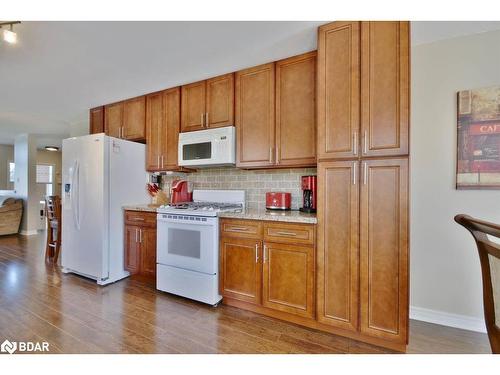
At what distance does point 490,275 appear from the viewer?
901 millimetres

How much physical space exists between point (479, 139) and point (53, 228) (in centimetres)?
528

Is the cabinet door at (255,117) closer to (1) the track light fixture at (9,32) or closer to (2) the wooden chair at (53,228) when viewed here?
(1) the track light fixture at (9,32)

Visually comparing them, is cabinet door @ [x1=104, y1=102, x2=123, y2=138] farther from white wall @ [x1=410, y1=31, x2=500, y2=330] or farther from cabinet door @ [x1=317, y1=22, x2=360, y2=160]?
white wall @ [x1=410, y1=31, x2=500, y2=330]

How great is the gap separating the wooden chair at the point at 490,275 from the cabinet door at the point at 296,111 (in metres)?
1.31

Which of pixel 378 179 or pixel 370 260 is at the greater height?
pixel 378 179

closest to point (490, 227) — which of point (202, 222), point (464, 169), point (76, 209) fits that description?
point (464, 169)

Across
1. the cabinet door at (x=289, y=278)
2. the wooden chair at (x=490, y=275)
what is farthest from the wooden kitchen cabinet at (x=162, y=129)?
the wooden chair at (x=490, y=275)

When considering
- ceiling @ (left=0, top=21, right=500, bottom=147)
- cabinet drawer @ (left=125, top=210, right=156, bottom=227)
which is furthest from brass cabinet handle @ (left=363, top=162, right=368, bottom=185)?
cabinet drawer @ (left=125, top=210, right=156, bottom=227)

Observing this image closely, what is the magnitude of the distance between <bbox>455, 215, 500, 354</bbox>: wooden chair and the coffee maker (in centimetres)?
128

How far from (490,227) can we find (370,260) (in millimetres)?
924

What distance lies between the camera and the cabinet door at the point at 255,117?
89.9 inches

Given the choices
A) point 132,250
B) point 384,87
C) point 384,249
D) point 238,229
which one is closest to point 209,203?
point 238,229
